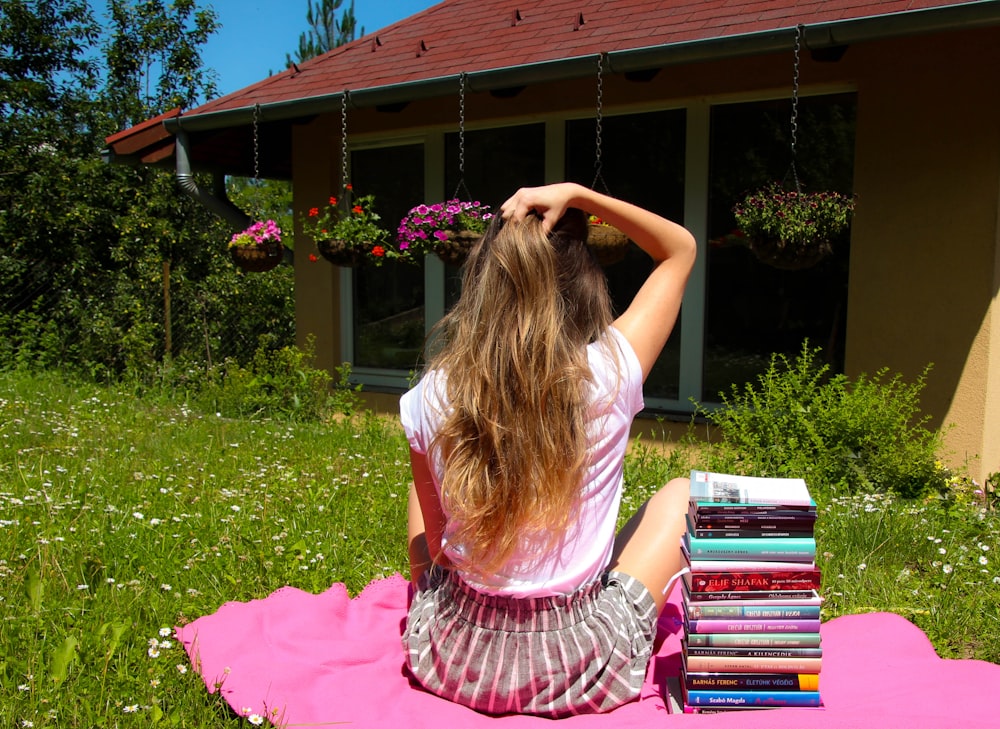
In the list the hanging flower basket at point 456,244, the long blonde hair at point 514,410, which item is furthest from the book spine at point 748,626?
the hanging flower basket at point 456,244

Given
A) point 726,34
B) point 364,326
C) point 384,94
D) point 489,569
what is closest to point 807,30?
point 726,34

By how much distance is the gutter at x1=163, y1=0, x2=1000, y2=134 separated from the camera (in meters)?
4.14

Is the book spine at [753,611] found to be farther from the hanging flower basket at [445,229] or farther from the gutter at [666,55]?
the hanging flower basket at [445,229]

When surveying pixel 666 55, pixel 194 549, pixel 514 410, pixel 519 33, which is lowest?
pixel 194 549

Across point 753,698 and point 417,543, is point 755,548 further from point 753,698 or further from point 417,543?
point 417,543

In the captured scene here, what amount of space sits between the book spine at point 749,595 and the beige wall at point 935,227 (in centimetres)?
343

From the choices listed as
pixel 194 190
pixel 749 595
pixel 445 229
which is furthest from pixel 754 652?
pixel 194 190

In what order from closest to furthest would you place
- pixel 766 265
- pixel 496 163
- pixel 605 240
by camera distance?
pixel 605 240 → pixel 766 265 → pixel 496 163

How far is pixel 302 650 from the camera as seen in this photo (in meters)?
2.45

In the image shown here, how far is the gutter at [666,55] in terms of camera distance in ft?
13.6

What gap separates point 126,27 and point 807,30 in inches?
399

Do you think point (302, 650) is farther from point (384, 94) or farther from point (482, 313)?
point (384, 94)

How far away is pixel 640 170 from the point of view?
6051mm

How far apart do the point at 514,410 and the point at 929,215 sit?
400 centimetres
